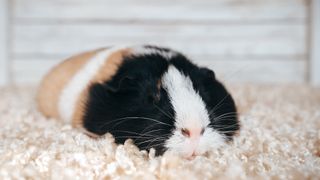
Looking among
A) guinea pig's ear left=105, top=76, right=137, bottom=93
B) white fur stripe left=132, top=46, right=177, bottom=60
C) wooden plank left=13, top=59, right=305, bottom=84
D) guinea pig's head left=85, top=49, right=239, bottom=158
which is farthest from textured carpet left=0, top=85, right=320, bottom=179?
wooden plank left=13, top=59, right=305, bottom=84

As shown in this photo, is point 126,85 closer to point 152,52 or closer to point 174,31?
point 152,52

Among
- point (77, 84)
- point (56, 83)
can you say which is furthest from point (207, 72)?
point (56, 83)

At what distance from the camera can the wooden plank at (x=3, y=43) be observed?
304 cm

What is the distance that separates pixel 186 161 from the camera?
1099 millimetres

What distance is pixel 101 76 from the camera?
1507mm

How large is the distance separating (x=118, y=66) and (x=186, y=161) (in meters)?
0.49

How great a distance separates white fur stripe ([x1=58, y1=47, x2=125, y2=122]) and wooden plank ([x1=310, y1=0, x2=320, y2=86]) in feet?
6.05

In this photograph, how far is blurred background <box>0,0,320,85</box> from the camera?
309cm

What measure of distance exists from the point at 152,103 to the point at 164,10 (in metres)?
1.95

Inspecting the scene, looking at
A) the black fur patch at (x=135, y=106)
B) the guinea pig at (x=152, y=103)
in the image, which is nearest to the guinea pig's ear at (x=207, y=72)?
the guinea pig at (x=152, y=103)

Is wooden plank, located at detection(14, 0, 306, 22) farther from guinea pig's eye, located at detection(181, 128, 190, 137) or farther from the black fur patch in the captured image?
guinea pig's eye, located at detection(181, 128, 190, 137)

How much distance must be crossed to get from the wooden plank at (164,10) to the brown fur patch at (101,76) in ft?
5.12

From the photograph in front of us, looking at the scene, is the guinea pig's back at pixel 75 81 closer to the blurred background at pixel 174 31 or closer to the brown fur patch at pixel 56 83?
the brown fur patch at pixel 56 83

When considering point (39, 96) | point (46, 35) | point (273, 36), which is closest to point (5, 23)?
point (46, 35)
